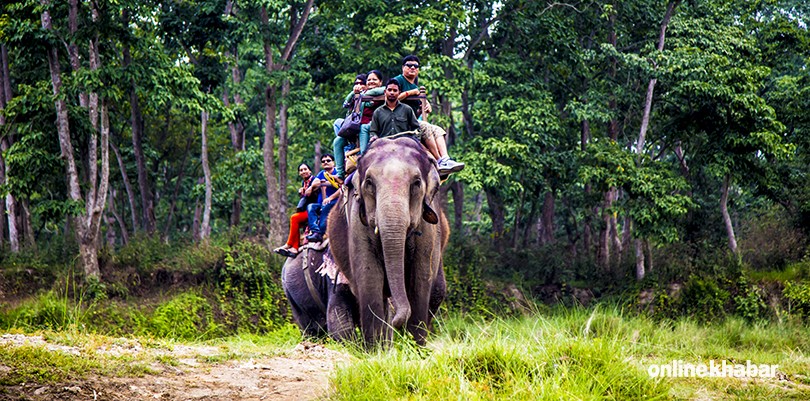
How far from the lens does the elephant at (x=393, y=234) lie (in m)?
7.23

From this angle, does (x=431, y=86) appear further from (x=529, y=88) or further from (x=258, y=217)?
(x=258, y=217)

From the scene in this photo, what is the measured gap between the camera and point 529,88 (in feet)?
72.1

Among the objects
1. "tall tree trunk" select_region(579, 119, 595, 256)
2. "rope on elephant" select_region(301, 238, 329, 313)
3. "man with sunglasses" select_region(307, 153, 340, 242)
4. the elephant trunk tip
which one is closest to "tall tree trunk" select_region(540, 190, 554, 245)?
"tall tree trunk" select_region(579, 119, 595, 256)

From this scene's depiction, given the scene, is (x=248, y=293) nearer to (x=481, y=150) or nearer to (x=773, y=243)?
(x=481, y=150)

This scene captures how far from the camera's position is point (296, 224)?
36.3ft

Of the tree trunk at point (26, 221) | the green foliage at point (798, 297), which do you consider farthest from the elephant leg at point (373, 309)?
the tree trunk at point (26, 221)

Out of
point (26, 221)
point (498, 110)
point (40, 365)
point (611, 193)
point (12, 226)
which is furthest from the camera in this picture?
point (611, 193)

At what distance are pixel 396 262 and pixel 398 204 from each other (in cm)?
51

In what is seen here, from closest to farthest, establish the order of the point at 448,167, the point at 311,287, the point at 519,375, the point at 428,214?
the point at 519,375 < the point at 428,214 < the point at 448,167 < the point at 311,287

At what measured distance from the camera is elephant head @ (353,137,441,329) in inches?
283

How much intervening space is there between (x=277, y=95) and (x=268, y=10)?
228 centimetres

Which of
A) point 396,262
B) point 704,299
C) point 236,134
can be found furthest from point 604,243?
point 396,262

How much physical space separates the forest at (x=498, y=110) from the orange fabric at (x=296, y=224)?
608cm

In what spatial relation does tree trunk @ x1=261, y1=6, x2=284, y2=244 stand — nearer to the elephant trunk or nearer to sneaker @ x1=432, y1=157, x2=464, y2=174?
sneaker @ x1=432, y1=157, x2=464, y2=174
